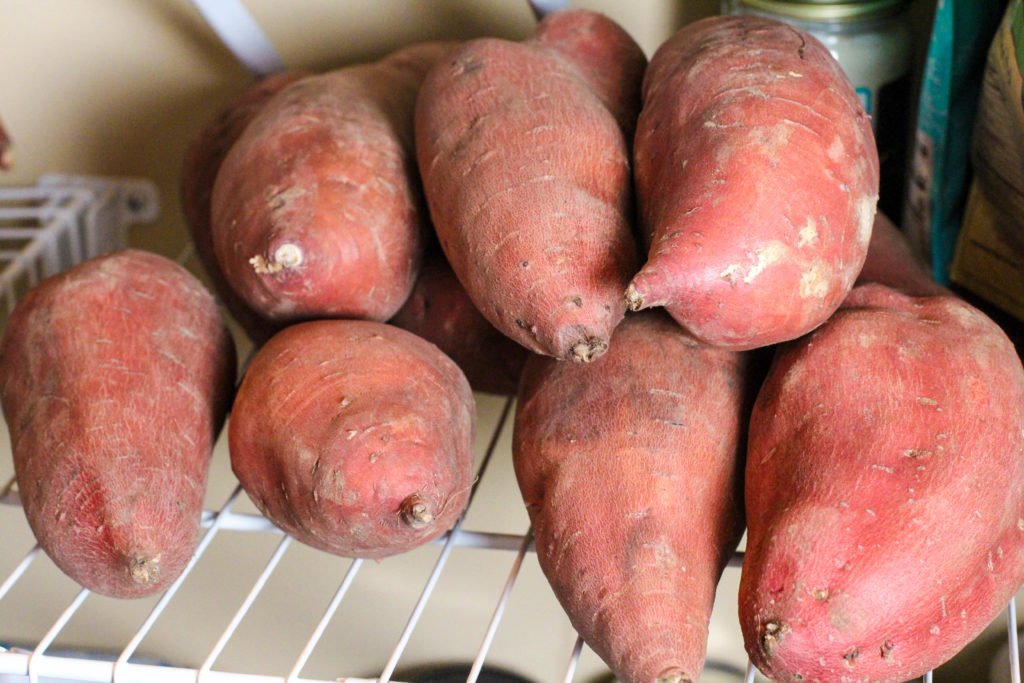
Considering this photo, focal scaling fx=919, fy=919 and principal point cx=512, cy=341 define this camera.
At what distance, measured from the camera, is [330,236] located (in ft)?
1.95

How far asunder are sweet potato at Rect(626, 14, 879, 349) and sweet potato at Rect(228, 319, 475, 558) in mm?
149

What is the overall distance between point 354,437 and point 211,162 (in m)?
0.40

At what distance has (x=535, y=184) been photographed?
56 centimetres

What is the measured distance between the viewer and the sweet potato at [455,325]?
69 centimetres

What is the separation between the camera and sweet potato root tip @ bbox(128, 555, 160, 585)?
0.51 metres

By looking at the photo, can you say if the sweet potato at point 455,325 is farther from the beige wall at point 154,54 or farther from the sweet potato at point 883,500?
the beige wall at point 154,54

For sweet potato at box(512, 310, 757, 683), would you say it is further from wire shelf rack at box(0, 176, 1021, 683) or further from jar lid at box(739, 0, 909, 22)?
wire shelf rack at box(0, 176, 1021, 683)

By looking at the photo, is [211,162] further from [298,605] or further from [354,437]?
[298,605]

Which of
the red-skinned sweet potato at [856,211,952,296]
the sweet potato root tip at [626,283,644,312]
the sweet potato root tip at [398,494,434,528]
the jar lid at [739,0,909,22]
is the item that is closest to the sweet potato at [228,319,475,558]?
the sweet potato root tip at [398,494,434,528]

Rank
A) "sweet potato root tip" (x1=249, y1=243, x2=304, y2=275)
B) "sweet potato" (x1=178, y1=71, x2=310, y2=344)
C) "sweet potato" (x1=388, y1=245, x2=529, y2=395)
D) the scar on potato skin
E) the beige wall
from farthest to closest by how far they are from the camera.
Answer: the beige wall, "sweet potato" (x1=178, y1=71, x2=310, y2=344), "sweet potato" (x1=388, y1=245, x2=529, y2=395), "sweet potato root tip" (x1=249, y1=243, x2=304, y2=275), the scar on potato skin

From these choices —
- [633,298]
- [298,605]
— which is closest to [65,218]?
[298,605]

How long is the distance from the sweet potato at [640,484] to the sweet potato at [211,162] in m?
0.35

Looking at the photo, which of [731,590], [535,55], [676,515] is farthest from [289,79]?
[731,590]

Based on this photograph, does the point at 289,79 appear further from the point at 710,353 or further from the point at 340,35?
the point at 710,353
